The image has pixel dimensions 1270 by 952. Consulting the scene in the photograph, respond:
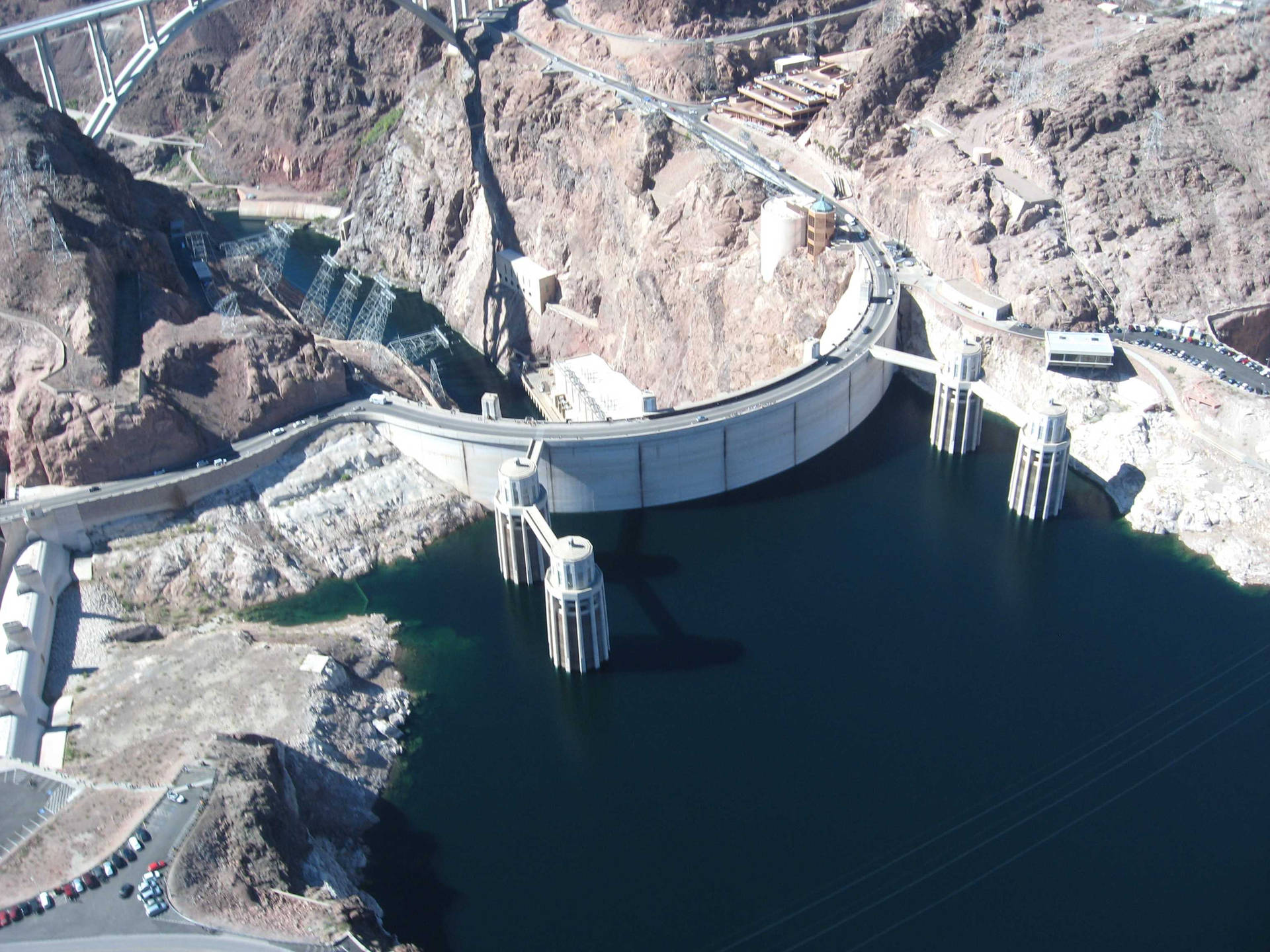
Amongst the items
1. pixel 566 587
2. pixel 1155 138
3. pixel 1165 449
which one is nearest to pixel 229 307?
pixel 566 587

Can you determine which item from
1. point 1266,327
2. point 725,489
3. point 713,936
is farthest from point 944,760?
point 1266,327

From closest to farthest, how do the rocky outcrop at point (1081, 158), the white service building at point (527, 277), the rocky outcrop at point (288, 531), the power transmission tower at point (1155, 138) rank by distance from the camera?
the rocky outcrop at point (288, 531)
the rocky outcrop at point (1081, 158)
the power transmission tower at point (1155, 138)
the white service building at point (527, 277)

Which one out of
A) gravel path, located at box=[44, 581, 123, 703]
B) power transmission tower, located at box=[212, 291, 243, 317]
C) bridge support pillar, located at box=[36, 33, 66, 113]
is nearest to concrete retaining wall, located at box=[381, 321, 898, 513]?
power transmission tower, located at box=[212, 291, 243, 317]

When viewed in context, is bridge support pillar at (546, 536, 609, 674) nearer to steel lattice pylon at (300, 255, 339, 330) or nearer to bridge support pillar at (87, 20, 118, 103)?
steel lattice pylon at (300, 255, 339, 330)

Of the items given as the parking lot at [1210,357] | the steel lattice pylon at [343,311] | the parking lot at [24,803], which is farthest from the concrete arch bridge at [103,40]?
the parking lot at [1210,357]

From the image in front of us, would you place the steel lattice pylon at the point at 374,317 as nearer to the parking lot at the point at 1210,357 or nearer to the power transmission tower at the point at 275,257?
the power transmission tower at the point at 275,257

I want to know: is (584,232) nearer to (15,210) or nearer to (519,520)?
(519,520)
